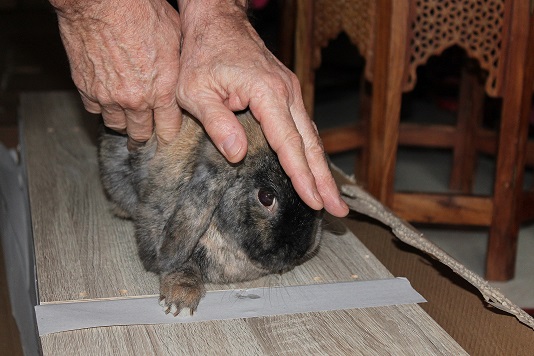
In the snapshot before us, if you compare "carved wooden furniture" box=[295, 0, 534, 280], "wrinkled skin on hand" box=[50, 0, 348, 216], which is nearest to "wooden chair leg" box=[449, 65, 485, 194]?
"carved wooden furniture" box=[295, 0, 534, 280]

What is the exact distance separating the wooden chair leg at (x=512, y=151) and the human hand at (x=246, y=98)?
4.26 ft

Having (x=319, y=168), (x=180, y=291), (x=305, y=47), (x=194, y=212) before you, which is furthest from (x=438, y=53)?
(x=180, y=291)

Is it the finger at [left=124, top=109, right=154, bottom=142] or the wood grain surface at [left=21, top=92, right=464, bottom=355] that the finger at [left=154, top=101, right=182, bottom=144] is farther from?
the wood grain surface at [left=21, top=92, right=464, bottom=355]

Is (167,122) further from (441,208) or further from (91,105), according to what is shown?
(441,208)

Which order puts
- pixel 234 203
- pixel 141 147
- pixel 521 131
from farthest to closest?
pixel 521 131, pixel 141 147, pixel 234 203

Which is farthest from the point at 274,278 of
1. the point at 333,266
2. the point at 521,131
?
the point at 521,131

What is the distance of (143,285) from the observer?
5.69 feet

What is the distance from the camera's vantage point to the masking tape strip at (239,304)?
5.09 feet

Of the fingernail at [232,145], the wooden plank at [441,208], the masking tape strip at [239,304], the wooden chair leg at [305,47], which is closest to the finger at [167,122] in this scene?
the fingernail at [232,145]

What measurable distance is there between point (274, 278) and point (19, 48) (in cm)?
368

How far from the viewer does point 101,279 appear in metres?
1.75

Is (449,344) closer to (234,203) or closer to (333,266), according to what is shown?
(333,266)

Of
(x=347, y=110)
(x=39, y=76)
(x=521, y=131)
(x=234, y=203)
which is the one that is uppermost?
(x=234, y=203)

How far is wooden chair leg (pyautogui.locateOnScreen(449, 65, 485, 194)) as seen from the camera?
3605 millimetres
